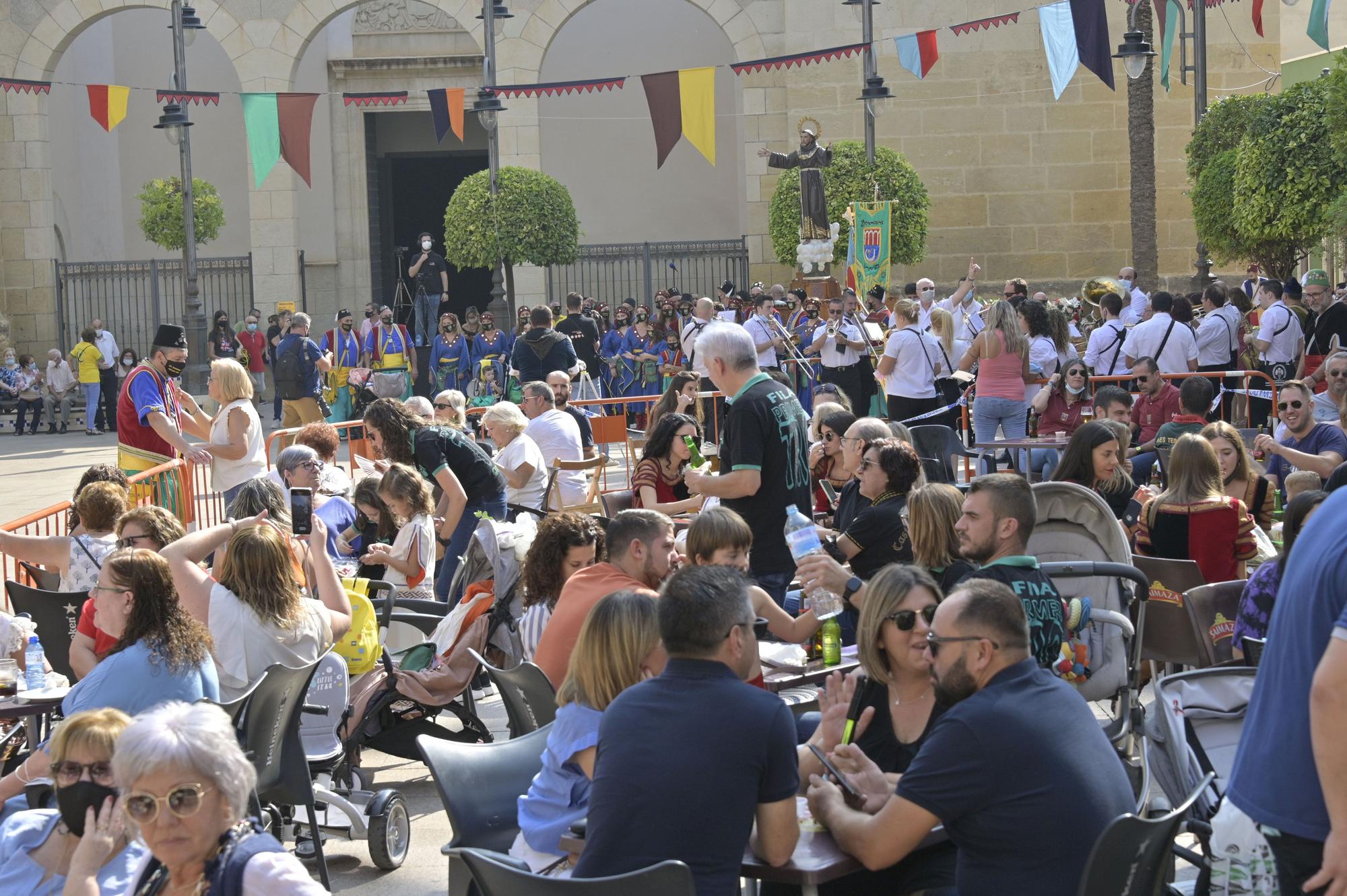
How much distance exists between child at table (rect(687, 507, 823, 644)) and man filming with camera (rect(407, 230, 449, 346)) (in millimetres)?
17253

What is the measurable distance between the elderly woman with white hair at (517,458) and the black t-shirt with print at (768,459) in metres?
2.74

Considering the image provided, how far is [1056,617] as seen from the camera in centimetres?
430

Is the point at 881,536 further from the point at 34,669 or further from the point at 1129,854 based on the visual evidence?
the point at 34,669

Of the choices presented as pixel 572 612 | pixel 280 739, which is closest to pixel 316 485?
pixel 280 739

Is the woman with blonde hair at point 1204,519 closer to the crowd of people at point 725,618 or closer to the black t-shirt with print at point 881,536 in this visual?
the crowd of people at point 725,618

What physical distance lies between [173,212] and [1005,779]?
2323 cm

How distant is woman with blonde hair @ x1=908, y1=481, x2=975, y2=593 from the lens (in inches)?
184

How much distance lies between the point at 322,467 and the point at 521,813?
15.3 feet

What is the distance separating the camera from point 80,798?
314 cm

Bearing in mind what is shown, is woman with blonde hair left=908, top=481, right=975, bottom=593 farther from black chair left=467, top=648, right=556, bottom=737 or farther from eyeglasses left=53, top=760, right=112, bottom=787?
eyeglasses left=53, top=760, right=112, bottom=787

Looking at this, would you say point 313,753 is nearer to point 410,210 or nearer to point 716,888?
point 716,888

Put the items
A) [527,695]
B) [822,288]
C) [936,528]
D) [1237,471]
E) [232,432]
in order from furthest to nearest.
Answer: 1. [822,288]
2. [232,432]
3. [1237,471]
4. [936,528]
5. [527,695]

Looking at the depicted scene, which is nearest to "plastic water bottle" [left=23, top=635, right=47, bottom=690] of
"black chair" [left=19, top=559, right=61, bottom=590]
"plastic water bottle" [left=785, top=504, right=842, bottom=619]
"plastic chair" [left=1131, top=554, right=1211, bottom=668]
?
"black chair" [left=19, top=559, right=61, bottom=590]

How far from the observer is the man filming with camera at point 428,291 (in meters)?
21.9
